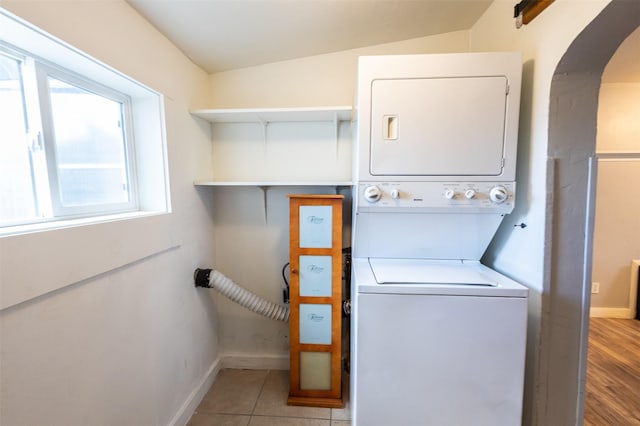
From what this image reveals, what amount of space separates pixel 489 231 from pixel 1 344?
186 centimetres

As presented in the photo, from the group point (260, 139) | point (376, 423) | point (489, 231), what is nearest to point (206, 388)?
point (376, 423)

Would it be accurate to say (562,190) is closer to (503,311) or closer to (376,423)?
(503,311)

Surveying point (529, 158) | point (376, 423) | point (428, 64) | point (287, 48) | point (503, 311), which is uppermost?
point (287, 48)

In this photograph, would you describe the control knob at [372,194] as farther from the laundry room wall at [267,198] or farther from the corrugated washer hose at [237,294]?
the corrugated washer hose at [237,294]

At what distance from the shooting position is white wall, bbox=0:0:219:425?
2.52 feet

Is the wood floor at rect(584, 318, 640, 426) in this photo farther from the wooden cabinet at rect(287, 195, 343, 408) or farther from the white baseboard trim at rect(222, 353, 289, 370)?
the white baseboard trim at rect(222, 353, 289, 370)

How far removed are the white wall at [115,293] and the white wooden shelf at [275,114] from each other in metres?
0.14

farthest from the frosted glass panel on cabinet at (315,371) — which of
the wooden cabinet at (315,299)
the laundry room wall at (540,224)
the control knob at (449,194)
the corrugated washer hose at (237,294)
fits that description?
the control knob at (449,194)

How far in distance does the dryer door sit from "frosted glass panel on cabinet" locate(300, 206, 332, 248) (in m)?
0.59

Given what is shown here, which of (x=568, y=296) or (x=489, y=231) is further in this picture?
(x=489, y=231)

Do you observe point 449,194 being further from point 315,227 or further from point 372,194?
point 315,227

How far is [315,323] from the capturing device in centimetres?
171

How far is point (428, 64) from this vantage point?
1.11 metres

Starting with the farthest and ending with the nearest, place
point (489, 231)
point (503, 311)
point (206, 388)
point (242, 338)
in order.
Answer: point (242, 338) < point (206, 388) < point (489, 231) < point (503, 311)
